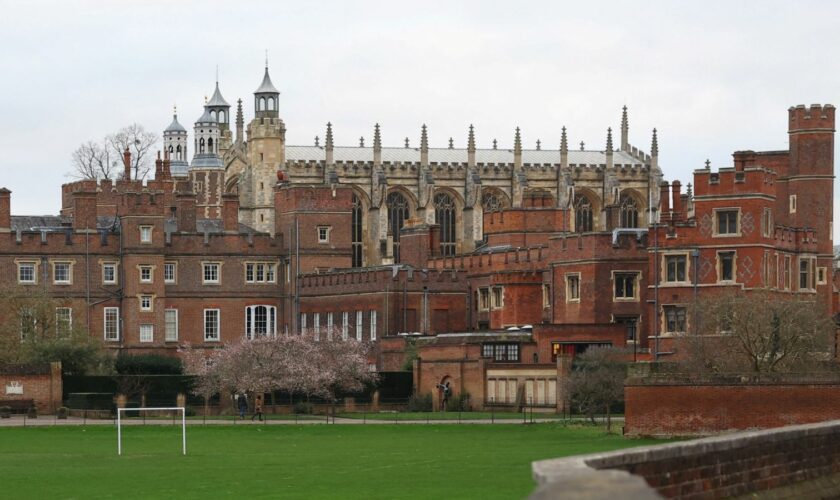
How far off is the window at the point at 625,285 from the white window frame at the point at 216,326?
2359cm

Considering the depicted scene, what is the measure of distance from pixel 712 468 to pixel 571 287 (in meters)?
51.9

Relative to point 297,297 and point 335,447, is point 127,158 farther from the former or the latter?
point 335,447

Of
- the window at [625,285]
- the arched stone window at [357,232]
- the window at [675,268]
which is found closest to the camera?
the window at [675,268]

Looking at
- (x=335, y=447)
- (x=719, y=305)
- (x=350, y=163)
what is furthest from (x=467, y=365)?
(x=350, y=163)

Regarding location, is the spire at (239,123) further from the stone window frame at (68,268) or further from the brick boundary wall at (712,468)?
the brick boundary wall at (712,468)

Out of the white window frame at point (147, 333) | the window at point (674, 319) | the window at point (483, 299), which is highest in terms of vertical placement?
the window at point (483, 299)

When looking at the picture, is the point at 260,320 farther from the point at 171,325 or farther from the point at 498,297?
the point at 498,297

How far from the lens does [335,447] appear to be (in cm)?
4897

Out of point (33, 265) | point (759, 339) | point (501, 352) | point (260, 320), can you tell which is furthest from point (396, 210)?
point (759, 339)

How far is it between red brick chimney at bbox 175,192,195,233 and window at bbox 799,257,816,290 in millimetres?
31569

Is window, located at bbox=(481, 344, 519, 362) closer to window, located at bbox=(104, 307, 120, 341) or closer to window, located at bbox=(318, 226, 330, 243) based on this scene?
window, located at bbox=(318, 226, 330, 243)

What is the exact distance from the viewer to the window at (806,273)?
7606 centimetres

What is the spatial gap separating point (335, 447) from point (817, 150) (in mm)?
34228

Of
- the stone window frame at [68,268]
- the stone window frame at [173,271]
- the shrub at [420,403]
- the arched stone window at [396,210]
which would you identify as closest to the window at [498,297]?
the shrub at [420,403]
